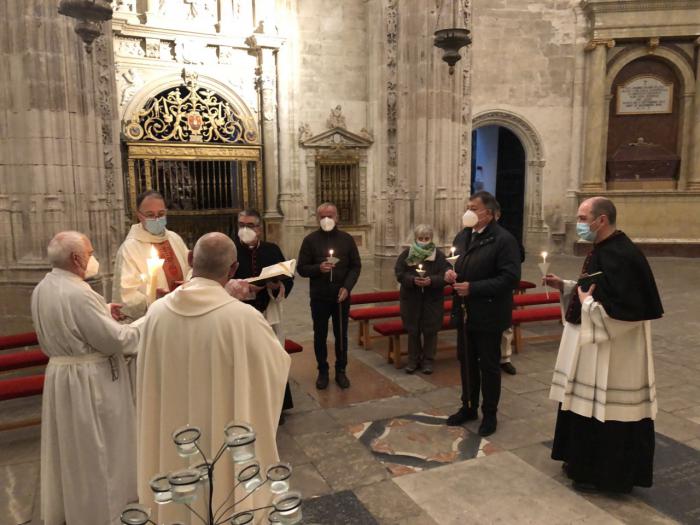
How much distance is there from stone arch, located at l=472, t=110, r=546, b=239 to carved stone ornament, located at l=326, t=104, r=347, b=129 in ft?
14.9

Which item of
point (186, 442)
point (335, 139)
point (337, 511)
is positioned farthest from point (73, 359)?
A: point (335, 139)

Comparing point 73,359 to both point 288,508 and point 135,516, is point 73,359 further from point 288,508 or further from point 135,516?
point 288,508

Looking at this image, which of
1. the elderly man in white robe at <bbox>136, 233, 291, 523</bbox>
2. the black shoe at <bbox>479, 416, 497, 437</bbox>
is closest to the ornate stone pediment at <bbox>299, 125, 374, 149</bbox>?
the black shoe at <bbox>479, 416, 497, 437</bbox>

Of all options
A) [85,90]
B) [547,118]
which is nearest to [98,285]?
[85,90]

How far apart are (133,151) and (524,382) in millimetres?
8207

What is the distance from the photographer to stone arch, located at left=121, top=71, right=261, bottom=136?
10539 millimetres

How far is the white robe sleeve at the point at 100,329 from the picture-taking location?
298 centimetres

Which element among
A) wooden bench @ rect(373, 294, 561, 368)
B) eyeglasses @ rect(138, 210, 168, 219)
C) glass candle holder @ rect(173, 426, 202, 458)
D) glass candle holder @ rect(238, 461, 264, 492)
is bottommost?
wooden bench @ rect(373, 294, 561, 368)

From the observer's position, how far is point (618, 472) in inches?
134

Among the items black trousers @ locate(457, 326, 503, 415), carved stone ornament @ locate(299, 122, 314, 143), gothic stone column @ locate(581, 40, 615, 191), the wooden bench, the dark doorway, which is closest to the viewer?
black trousers @ locate(457, 326, 503, 415)

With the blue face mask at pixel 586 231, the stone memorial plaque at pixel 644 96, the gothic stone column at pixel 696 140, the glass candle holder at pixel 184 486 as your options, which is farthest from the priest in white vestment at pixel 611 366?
the stone memorial plaque at pixel 644 96

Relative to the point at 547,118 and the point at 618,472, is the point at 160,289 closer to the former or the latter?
the point at 618,472

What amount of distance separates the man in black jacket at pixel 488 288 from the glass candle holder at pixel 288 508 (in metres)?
Result: 2.78

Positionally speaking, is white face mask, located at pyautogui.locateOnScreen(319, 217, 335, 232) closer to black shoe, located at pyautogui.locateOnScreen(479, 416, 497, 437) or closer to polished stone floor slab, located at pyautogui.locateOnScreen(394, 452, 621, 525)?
black shoe, located at pyautogui.locateOnScreen(479, 416, 497, 437)
